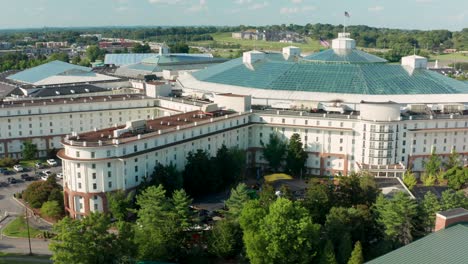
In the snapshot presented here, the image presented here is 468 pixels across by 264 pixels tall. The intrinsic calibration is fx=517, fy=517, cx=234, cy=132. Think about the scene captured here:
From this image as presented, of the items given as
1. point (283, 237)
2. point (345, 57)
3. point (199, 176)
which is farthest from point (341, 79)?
point (283, 237)

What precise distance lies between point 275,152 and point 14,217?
148 ft

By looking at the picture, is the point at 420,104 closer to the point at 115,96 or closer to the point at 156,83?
the point at 156,83

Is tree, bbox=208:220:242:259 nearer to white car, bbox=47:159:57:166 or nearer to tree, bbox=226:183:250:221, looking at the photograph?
tree, bbox=226:183:250:221

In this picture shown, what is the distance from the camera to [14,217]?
7575 cm

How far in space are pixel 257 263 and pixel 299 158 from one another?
41010mm

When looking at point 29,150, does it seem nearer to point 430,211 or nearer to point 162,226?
point 162,226

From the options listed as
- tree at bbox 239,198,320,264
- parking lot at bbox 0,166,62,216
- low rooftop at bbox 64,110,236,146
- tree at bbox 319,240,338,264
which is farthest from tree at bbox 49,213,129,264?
parking lot at bbox 0,166,62,216

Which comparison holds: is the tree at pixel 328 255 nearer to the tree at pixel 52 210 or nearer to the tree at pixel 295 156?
the tree at pixel 295 156

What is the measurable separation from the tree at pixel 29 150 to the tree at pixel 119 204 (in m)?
42.0

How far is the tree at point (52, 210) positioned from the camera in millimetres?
73875

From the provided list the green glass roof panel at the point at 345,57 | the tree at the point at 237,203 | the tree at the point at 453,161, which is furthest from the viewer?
the green glass roof panel at the point at 345,57

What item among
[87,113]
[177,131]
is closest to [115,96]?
[87,113]

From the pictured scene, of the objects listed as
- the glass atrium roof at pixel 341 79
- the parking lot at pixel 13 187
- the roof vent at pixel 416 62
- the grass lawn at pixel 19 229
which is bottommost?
the grass lawn at pixel 19 229

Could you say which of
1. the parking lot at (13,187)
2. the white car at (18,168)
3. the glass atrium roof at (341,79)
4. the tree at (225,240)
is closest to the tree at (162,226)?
the tree at (225,240)
